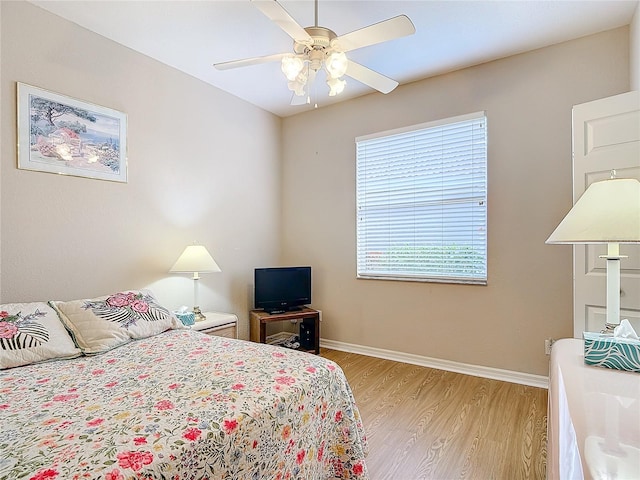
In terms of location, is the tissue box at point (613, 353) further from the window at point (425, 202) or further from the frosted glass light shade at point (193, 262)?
the frosted glass light shade at point (193, 262)

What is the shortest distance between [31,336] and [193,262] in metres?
1.22

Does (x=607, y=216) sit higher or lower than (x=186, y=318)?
higher

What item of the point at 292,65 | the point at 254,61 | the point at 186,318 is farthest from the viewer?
the point at 186,318

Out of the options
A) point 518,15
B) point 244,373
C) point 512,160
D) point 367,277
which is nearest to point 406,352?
point 367,277

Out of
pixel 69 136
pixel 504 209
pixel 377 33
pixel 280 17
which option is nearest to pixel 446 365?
pixel 504 209

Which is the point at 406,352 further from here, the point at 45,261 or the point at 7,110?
the point at 7,110

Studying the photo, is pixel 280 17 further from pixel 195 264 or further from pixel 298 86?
pixel 195 264

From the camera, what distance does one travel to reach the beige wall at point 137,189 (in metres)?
2.12

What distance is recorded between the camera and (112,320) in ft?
6.60

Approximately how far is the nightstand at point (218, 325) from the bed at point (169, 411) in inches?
24.4

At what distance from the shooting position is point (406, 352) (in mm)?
3393

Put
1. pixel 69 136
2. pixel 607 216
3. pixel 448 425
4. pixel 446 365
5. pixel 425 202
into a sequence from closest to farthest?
1. pixel 607 216
2. pixel 448 425
3. pixel 69 136
4. pixel 446 365
5. pixel 425 202

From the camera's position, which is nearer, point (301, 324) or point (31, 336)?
point (31, 336)

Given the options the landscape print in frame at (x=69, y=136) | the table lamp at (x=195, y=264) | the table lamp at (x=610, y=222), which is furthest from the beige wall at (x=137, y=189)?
the table lamp at (x=610, y=222)
